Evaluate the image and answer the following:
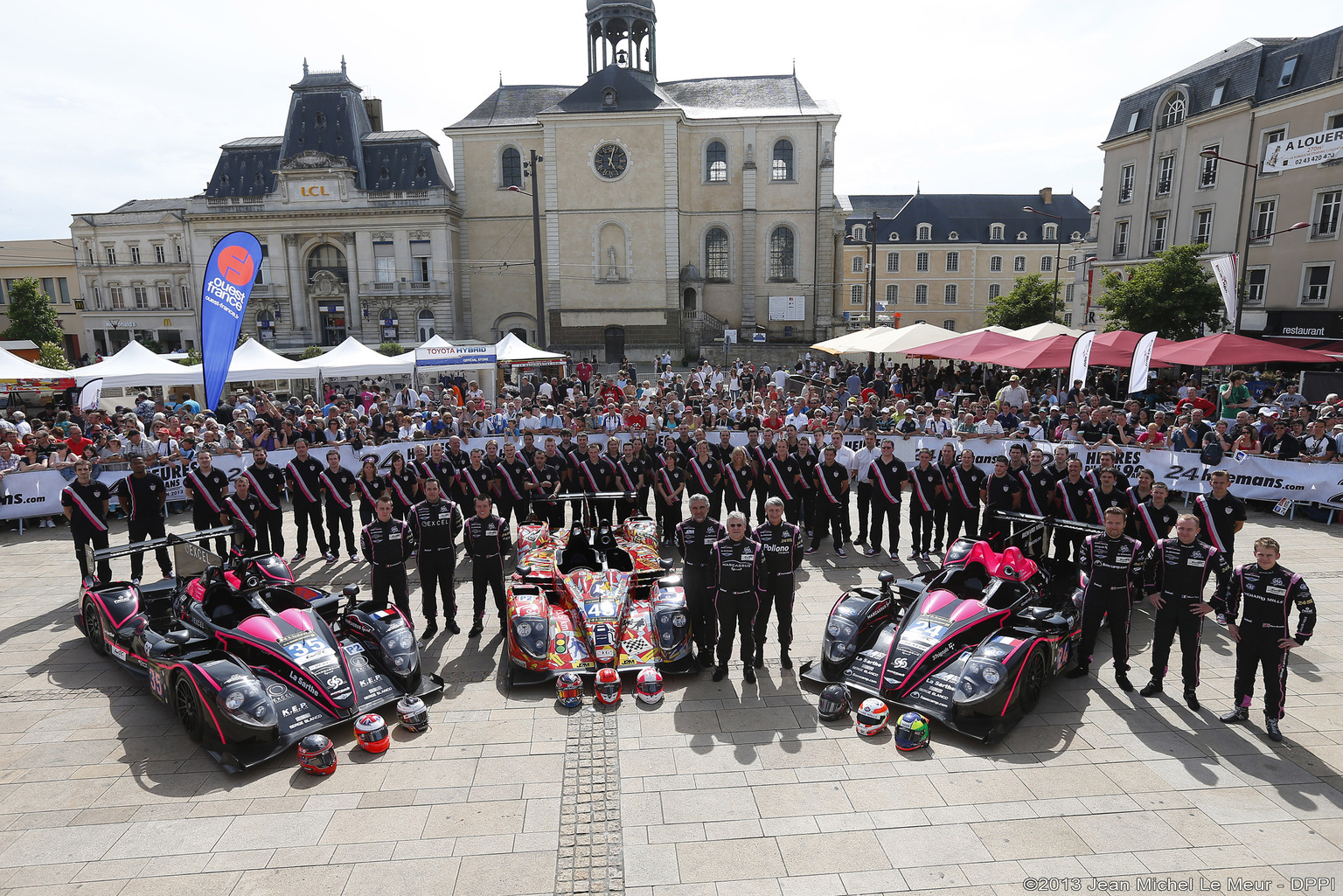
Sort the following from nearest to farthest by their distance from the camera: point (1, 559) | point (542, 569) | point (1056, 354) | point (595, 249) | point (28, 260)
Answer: point (542, 569)
point (1, 559)
point (1056, 354)
point (595, 249)
point (28, 260)

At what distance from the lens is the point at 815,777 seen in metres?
6.40

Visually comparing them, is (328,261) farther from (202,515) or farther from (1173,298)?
(1173,298)

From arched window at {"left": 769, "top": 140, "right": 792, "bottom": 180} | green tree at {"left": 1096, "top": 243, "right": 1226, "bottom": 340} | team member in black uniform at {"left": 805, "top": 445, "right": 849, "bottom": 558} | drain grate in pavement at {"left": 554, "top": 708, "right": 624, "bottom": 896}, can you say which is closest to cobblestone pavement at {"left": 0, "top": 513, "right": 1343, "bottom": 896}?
drain grate in pavement at {"left": 554, "top": 708, "right": 624, "bottom": 896}

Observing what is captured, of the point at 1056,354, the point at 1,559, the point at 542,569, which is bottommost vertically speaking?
the point at 1,559

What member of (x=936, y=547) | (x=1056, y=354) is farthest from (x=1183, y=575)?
(x=1056, y=354)

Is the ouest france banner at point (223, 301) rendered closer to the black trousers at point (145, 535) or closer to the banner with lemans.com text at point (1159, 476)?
the banner with lemans.com text at point (1159, 476)

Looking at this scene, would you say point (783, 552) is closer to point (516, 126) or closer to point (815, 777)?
point (815, 777)

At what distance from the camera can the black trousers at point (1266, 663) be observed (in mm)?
6836

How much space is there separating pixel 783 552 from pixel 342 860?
4.80 m

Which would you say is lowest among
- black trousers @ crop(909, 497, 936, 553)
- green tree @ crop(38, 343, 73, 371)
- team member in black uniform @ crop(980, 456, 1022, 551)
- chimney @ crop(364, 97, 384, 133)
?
black trousers @ crop(909, 497, 936, 553)

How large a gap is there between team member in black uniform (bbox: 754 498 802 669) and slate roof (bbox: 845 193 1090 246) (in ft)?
199

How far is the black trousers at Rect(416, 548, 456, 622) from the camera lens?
9.17 metres

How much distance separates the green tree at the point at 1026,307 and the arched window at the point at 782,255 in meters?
11.4

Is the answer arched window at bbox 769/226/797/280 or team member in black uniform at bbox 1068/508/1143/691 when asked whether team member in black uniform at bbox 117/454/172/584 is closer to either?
team member in black uniform at bbox 1068/508/1143/691
